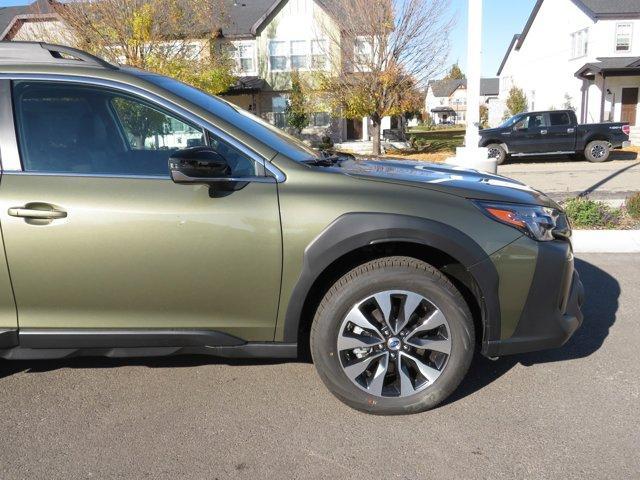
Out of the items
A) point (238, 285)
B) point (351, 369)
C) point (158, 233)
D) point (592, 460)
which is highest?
point (158, 233)

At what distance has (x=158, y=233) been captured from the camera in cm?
285

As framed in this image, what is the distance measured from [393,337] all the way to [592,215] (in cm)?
538

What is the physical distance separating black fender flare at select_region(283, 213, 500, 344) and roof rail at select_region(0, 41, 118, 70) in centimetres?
155

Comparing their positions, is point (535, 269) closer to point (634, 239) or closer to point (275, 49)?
point (634, 239)

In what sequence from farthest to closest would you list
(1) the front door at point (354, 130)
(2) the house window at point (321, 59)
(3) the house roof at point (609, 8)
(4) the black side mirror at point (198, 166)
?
(1) the front door at point (354, 130) < (3) the house roof at point (609, 8) < (2) the house window at point (321, 59) < (4) the black side mirror at point (198, 166)

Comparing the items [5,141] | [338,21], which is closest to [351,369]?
[5,141]

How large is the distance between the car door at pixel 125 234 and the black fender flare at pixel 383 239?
0.19 metres

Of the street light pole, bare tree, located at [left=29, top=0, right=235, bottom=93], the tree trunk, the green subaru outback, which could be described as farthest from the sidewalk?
bare tree, located at [left=29, top=0, right=235, bottom=93]

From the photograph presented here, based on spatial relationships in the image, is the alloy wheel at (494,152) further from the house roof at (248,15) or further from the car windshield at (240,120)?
the car windshield at (240,120)

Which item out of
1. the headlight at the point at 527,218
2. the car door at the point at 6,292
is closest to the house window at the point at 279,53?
the car door at the point at 6,292

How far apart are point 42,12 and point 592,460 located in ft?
65.9

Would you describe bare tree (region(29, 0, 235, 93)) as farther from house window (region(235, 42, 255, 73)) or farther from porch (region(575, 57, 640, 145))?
porch (region(575, 57, 640, 145))

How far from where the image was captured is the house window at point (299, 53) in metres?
27.6

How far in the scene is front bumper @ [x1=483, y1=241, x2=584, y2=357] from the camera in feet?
9.68
